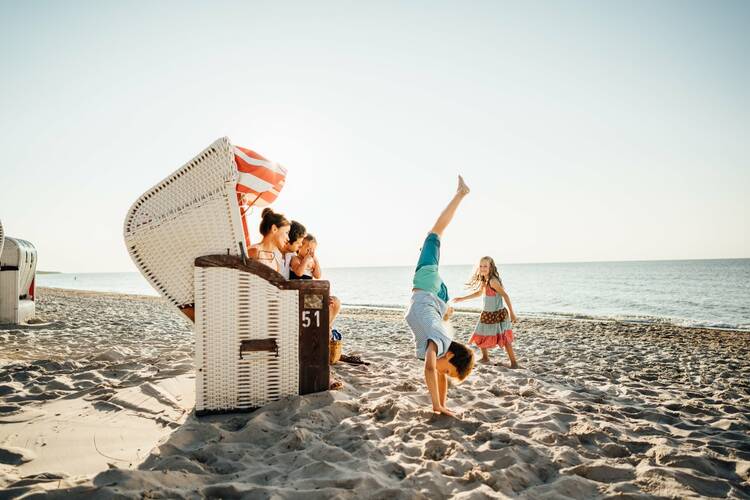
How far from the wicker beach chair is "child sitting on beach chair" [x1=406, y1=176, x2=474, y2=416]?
1134 mm

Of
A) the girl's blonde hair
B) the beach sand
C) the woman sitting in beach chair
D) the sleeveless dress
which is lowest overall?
the beach sand

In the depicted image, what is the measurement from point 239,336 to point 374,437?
1.32 metres

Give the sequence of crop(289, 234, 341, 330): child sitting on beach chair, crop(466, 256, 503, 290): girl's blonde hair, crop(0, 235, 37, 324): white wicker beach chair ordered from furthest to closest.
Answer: crop(0, 235, 37, 324): white wicker beach chair → crop(466, 256, 503, 290): girl's blonde hair → crop(289, 234, 341, 330): child sitting on beach chair

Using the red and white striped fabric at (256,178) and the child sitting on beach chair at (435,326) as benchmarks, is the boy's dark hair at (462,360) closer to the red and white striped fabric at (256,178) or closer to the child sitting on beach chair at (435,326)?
the child sitting on beach chair at (435,326)

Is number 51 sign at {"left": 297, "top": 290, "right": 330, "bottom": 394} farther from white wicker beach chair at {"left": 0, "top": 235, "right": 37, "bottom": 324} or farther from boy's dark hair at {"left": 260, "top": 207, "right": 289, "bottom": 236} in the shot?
white wicker beach chair at {"left": 0, "top": 235, "right": 37, "bottom": 324}

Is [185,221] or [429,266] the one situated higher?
[185,221]

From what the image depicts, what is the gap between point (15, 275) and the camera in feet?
24.3

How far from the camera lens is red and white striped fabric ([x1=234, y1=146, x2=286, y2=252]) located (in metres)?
3.32

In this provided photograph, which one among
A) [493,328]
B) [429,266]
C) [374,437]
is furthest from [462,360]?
[493,328]

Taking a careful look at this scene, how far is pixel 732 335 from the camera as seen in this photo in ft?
35.9

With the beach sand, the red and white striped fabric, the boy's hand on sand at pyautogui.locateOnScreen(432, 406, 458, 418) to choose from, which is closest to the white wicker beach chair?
the beach sand

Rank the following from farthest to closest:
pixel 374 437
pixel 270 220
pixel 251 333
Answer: pixel 270 220, pixel 251 333, pixel 374 437

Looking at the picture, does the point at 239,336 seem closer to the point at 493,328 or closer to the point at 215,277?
the point at 215,277

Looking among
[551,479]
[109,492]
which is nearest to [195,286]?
[109,492]
